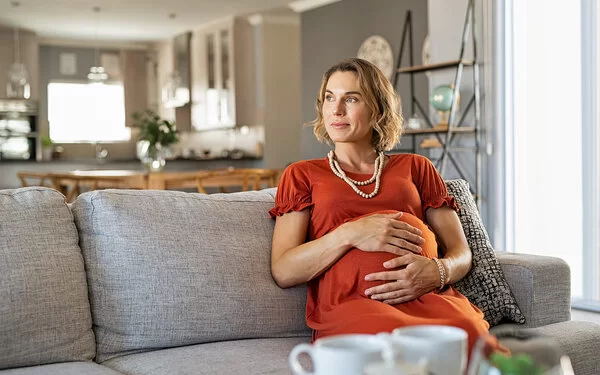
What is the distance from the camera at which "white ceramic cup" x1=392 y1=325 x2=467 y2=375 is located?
109 centimetres

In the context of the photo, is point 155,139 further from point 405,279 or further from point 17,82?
point 405,279

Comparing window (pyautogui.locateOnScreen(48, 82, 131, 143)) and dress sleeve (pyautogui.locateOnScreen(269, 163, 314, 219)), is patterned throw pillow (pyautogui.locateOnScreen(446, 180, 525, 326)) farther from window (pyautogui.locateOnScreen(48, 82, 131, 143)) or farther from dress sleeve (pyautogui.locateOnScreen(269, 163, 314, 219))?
window (pyautogui.locateOnScreen(48, 82, 131, 143))

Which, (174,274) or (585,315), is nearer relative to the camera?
(174,274)

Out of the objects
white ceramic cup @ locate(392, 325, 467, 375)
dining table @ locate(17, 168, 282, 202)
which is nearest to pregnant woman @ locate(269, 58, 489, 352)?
white ceramic cup @ locate(392, 325, 467, 375)

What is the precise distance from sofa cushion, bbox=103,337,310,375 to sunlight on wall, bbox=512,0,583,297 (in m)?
3.51

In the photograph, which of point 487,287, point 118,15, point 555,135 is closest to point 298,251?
point 487,287

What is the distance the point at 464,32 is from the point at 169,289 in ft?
13.3

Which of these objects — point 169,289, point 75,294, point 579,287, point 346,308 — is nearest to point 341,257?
point 346,308

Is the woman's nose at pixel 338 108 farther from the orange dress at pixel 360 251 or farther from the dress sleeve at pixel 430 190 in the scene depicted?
the dress sleeve at pixel 430 190

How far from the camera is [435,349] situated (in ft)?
3.61

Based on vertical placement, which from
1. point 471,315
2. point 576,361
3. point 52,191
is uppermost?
point 52,191

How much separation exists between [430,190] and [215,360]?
0.85 m

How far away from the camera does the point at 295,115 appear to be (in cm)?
996

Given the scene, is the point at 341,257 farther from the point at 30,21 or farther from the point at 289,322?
the point at 30,21
